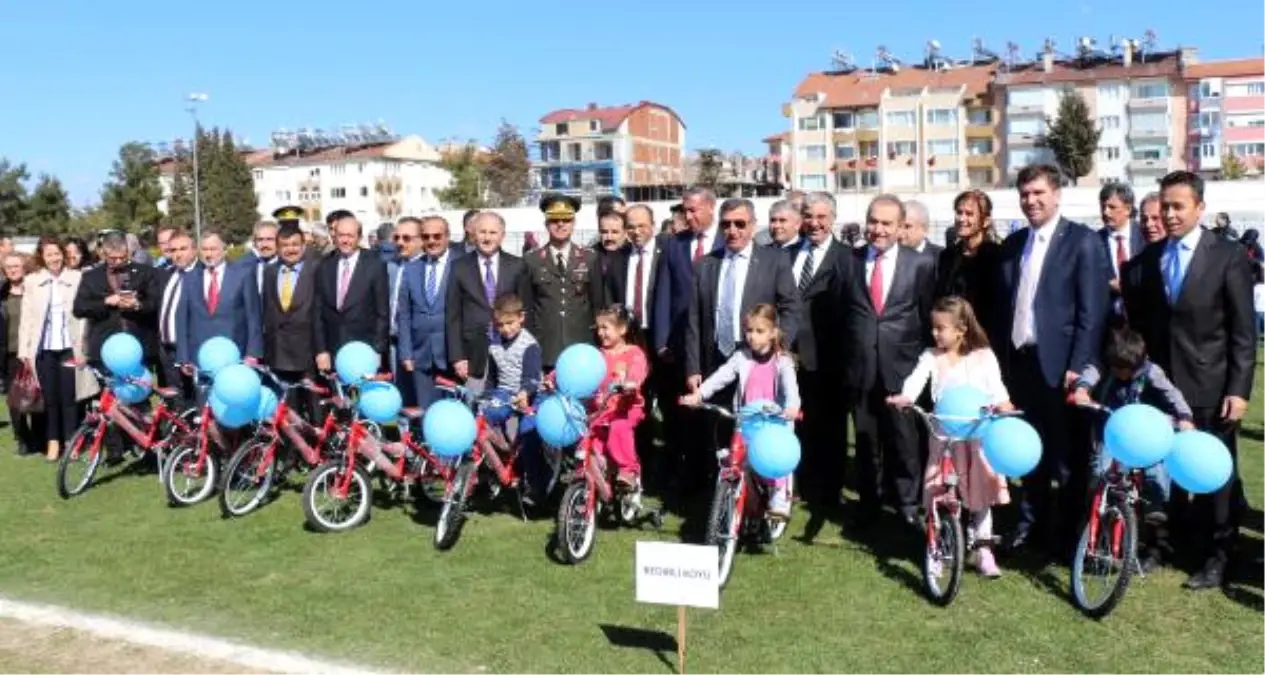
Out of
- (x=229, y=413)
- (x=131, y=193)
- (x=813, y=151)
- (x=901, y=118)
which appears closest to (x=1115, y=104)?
(x=901, y=118)

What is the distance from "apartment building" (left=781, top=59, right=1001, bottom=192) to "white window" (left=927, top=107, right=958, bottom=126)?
0.23 ft

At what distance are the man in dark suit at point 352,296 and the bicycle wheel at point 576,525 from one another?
9.29 ft

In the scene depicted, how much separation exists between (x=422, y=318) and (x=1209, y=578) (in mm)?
5422

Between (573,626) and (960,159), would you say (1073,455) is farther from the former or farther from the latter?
(960,159)

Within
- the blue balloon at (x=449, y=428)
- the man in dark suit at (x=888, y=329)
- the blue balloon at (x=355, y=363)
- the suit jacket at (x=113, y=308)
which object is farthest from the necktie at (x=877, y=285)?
the suit jacket at (x=113, y=308)

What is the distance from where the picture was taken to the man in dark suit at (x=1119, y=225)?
26.0 ft

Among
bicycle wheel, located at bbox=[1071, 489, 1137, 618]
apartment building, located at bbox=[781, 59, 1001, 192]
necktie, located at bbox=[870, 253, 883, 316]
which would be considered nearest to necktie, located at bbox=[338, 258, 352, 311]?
necktie, located at bbox=[870, 253, 883, 316]

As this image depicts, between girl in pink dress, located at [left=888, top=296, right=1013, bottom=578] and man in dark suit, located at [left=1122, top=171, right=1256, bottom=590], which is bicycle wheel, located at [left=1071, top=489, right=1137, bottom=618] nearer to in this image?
girl in pink dress, located at [left=888, top=296, right=1013, bottom=578]

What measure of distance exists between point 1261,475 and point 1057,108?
72.8 metres

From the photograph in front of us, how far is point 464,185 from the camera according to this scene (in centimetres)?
8250

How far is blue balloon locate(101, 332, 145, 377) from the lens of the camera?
29.0 feet

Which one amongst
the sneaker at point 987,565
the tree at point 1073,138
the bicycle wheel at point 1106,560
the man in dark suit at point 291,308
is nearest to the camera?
the bicycle wheel at point 1106,560

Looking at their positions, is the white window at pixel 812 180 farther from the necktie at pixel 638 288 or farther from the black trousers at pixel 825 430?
the black trousers at pixel 825 430

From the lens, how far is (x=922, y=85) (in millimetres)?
83812
